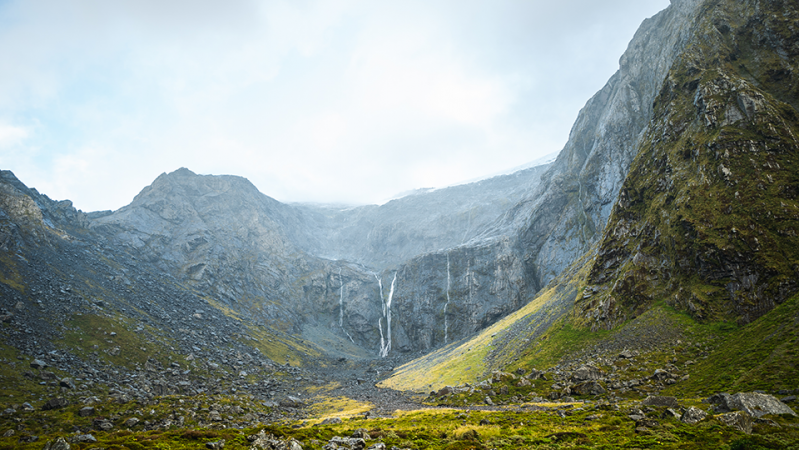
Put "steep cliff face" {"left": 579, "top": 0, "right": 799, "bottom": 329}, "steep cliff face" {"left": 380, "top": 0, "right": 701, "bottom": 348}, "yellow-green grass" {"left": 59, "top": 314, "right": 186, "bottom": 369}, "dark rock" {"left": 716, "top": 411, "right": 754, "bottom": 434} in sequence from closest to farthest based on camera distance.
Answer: "dark rock" {"left": 716, "top": 411, "right": 754, "bottom": 434}
"steep cliff face" {"left": 579, "top": 0, "right": 799, "bottom": 329}
"yellow-green grass" {"left": 59, "top": 314, "right": 186, "bottom": 369}
"steep cliff face" {"left": 380, "top": 0, "right": 701, "bottom": 348}

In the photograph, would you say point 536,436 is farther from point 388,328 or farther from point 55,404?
point 388,328

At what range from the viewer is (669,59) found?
371 ft

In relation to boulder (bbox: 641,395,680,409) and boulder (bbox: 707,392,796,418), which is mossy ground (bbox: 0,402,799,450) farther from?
boulder (bbox: 641,395,680,409)

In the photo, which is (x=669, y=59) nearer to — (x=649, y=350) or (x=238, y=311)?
(x=649, y=350)

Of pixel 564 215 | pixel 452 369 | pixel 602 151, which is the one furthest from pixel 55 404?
pixel 602 151

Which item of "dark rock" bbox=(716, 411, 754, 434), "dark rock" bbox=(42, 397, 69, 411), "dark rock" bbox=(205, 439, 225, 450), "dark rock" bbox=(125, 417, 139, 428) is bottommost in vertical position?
"dark rock" bbox=(716, 411, 754, 434)

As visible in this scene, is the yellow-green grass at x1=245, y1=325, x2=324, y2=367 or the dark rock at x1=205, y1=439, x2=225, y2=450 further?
the yellow-green grass at x1=245, y1=325, x2=324, y2=367

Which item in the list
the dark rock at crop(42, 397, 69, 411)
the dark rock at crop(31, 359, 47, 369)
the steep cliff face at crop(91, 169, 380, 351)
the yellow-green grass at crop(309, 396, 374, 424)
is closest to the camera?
the dark rock at crop(42, 397, 69, 411)

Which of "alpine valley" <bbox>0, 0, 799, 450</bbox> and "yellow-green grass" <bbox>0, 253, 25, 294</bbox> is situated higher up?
"yellow-green grass" <bbox>0, 253, 25, 294</bbox>

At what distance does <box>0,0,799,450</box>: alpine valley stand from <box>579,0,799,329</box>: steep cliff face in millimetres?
376

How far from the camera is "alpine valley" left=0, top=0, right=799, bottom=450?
27.9m

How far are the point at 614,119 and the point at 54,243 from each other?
210308mm

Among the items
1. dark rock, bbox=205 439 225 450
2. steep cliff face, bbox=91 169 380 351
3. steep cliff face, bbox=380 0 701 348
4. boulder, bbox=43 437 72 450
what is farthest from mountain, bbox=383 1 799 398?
steep cliff face, bbox=91 169 380 351

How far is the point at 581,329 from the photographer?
69.2 m
